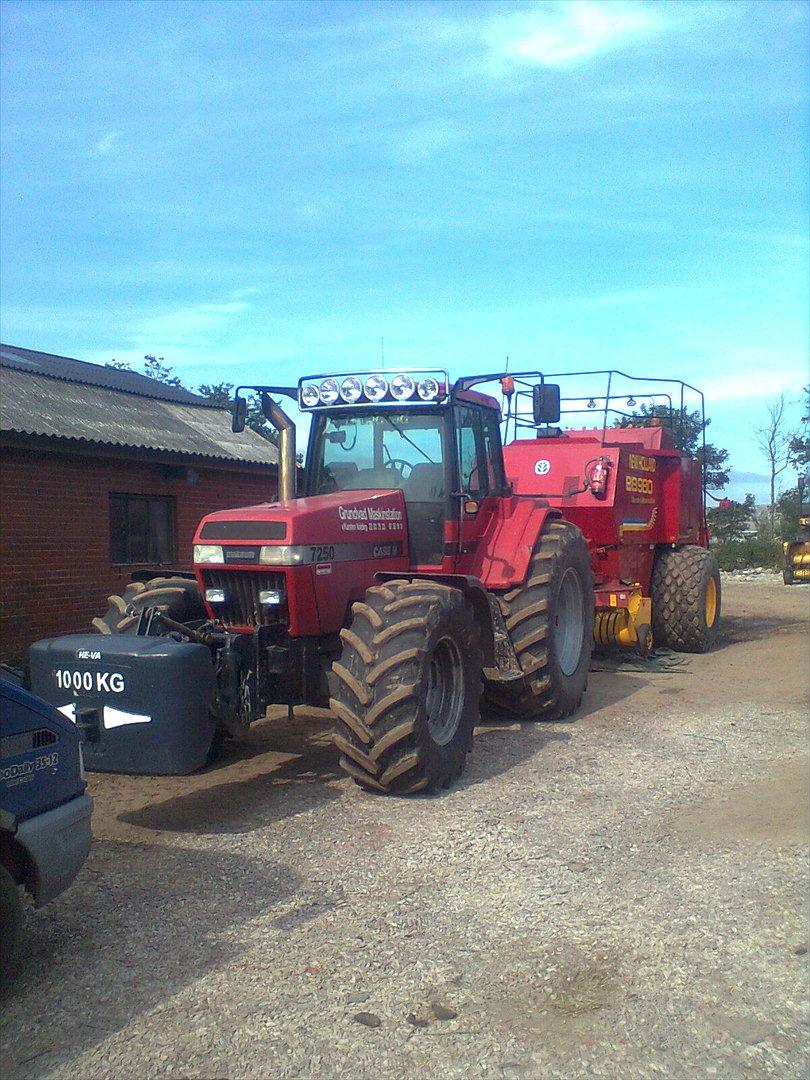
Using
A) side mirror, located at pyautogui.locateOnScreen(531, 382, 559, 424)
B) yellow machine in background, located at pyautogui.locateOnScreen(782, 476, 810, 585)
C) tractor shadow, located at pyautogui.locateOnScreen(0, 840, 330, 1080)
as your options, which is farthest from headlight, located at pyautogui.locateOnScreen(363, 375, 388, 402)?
yellow machine in background, located at pyautogui.locateOnScreen(782, 476, 810, 585)

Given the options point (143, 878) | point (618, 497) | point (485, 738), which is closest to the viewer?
point (143, 878)

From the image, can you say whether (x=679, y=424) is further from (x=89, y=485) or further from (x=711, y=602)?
(x=89, y=485)

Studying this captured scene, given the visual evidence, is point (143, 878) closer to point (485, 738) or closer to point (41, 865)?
point (41, 865)

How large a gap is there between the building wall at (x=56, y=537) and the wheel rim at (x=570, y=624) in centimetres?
557

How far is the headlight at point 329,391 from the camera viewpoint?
7.64m

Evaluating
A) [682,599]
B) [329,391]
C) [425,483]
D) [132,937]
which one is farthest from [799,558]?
[132,937]

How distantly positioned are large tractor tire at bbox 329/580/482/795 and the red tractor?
0.01m

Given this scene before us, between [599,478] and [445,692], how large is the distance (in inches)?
191

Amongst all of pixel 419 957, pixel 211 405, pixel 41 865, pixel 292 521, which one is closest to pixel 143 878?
pixel 41 865

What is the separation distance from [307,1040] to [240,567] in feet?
11.5

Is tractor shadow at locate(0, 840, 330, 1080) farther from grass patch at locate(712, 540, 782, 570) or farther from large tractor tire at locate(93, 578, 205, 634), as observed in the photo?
grass patch at locate(712, 540, 782, 570)

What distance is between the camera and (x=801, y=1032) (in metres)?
3.63

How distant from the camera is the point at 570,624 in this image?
9.15m

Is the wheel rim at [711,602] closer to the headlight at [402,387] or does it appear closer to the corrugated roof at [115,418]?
the corrugated roof at [115,418]
